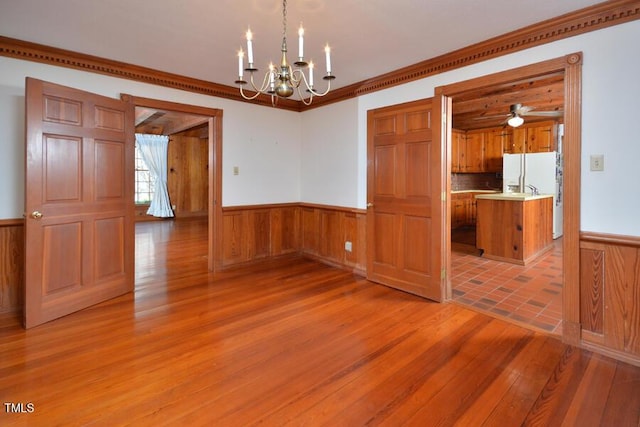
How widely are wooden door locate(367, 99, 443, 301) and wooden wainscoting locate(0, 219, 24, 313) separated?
349 centimetres

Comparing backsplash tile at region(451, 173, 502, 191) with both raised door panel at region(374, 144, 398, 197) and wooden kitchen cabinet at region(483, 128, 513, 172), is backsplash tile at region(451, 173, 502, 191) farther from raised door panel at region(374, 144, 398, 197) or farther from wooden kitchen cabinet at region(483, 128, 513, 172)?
raised door panel at region(374, 144, 398, 197)

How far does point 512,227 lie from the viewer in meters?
4.78

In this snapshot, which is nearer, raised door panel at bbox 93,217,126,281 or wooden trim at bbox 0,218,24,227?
wooden trim at bbox 0,218,24,227

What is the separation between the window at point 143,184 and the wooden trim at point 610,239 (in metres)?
10.0

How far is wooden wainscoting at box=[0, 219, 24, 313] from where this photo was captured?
2.93m

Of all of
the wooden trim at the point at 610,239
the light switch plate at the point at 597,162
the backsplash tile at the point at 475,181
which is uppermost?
the backsplash tile at the point at 475,181

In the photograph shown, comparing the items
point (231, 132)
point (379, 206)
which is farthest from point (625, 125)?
point (231, 132)

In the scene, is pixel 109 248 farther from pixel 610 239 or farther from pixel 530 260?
pixel 530 260

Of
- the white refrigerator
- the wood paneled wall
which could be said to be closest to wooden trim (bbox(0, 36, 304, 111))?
the white refrigerator

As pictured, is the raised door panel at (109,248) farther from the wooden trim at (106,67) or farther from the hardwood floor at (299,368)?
the wooden trim at (106,67)

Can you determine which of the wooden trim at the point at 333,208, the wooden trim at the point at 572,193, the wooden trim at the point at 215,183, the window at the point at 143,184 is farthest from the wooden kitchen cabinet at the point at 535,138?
the window at the point at 143,184

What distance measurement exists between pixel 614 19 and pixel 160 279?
4.85 m

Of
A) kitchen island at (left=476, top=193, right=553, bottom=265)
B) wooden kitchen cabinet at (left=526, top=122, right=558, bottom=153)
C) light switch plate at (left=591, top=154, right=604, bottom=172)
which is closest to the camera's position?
light switch plate at (left=591, top=154, right=604, bottom=172)

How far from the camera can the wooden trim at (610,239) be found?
2.18m
